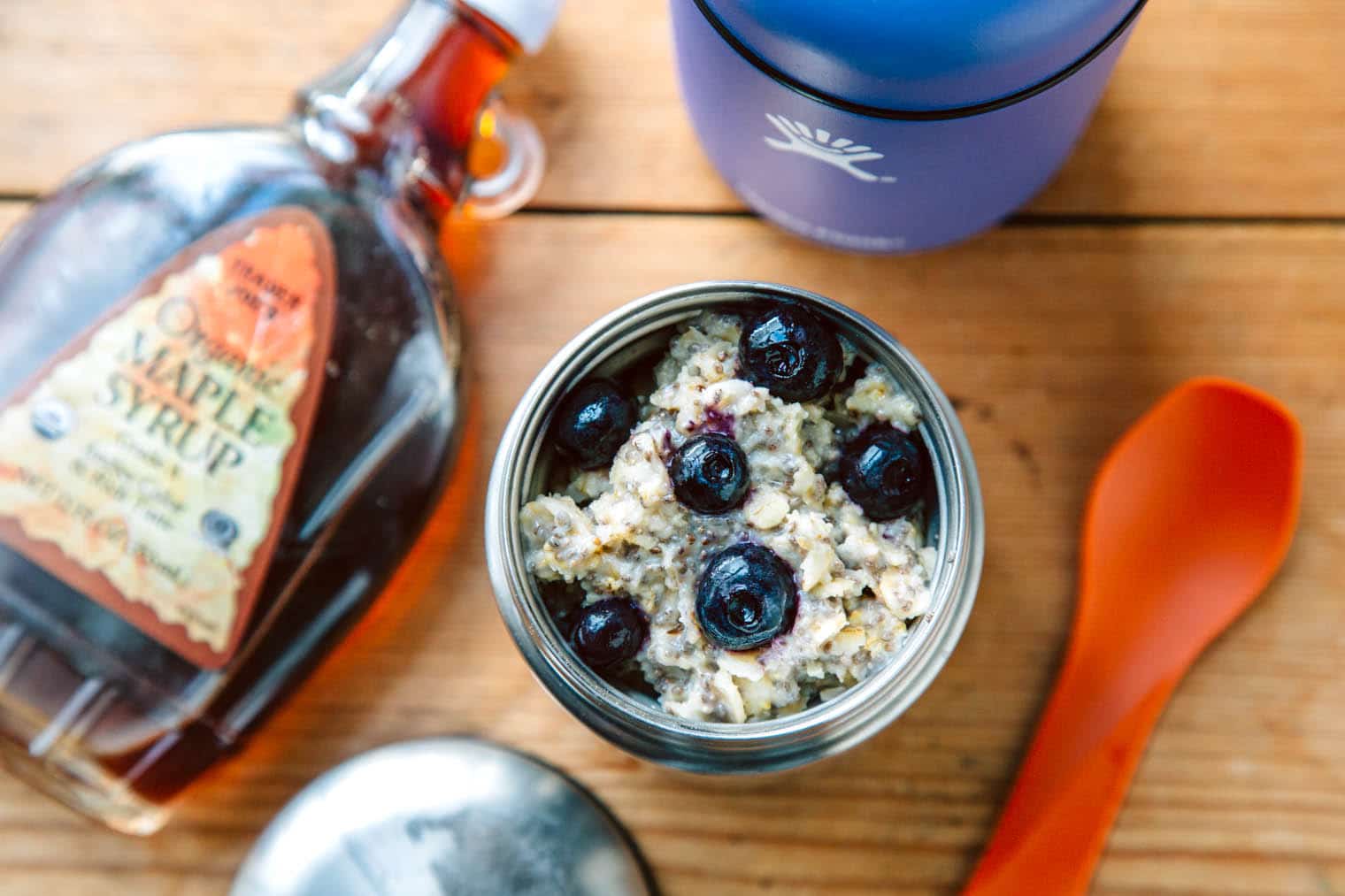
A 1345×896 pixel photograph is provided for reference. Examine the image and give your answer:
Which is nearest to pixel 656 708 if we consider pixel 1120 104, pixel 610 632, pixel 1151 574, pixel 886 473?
pixel 610 632

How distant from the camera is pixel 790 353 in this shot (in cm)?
54

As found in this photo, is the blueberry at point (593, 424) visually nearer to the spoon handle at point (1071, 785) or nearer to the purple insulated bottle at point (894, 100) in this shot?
the purple insulated bottle at point (894, 100)

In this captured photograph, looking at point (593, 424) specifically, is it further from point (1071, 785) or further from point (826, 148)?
point (1071, 785)

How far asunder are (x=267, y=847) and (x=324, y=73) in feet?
1.63

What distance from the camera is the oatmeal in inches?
20.5

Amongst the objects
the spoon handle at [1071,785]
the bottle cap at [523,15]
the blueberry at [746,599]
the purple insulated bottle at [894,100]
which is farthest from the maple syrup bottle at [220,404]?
the spoon handle at [1071,785]

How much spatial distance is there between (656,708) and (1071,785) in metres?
0.31

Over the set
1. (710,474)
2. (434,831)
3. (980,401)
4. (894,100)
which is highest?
(894,100)

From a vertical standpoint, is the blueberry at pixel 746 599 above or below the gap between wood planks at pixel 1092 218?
below

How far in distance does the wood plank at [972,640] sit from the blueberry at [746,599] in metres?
0.24

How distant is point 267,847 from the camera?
72cm

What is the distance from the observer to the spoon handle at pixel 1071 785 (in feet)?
2.27

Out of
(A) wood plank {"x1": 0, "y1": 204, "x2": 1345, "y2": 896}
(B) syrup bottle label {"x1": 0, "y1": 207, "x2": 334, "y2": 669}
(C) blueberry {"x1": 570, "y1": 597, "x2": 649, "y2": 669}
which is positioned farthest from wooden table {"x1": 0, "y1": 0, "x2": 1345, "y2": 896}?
(C) blueberry {"x1": 570, "y1": 597, "x2": 649, "y2": 669}

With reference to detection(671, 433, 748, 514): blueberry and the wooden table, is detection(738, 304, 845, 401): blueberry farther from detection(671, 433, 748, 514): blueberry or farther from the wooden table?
the wooden table
